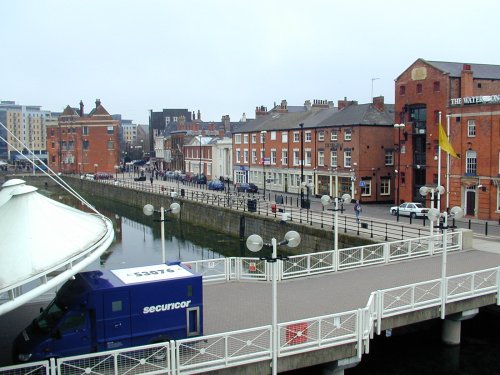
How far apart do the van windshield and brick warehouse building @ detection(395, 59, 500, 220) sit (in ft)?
109

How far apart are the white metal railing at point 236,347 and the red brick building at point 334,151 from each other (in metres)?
31.2

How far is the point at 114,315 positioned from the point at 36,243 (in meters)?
2.43

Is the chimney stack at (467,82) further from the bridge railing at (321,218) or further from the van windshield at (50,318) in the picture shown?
the van windshield at (50,318)

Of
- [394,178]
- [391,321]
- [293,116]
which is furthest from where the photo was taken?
[293,116]

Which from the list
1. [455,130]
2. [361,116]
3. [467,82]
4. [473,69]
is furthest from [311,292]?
[361,116]

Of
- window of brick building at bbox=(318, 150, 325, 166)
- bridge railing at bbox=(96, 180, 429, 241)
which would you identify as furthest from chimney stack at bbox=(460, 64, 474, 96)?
window of brick building at bbox=(318, 150, 325, 166)

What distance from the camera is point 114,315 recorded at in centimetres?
1293

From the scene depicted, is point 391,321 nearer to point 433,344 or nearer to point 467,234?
point 433,344

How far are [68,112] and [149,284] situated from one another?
10083 centimetres

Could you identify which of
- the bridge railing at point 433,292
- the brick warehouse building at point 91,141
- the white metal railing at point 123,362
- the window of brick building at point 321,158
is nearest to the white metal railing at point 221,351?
the white metal railing at point 123,362

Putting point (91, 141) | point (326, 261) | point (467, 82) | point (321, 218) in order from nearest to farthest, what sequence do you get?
point (326, 261), point (321, 218), point (467, 82), point (91, 141)

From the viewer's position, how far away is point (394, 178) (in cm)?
5328

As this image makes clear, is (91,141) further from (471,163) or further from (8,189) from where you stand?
(8,189)

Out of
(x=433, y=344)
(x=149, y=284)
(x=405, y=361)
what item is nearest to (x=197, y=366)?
(x=149, y=284)
